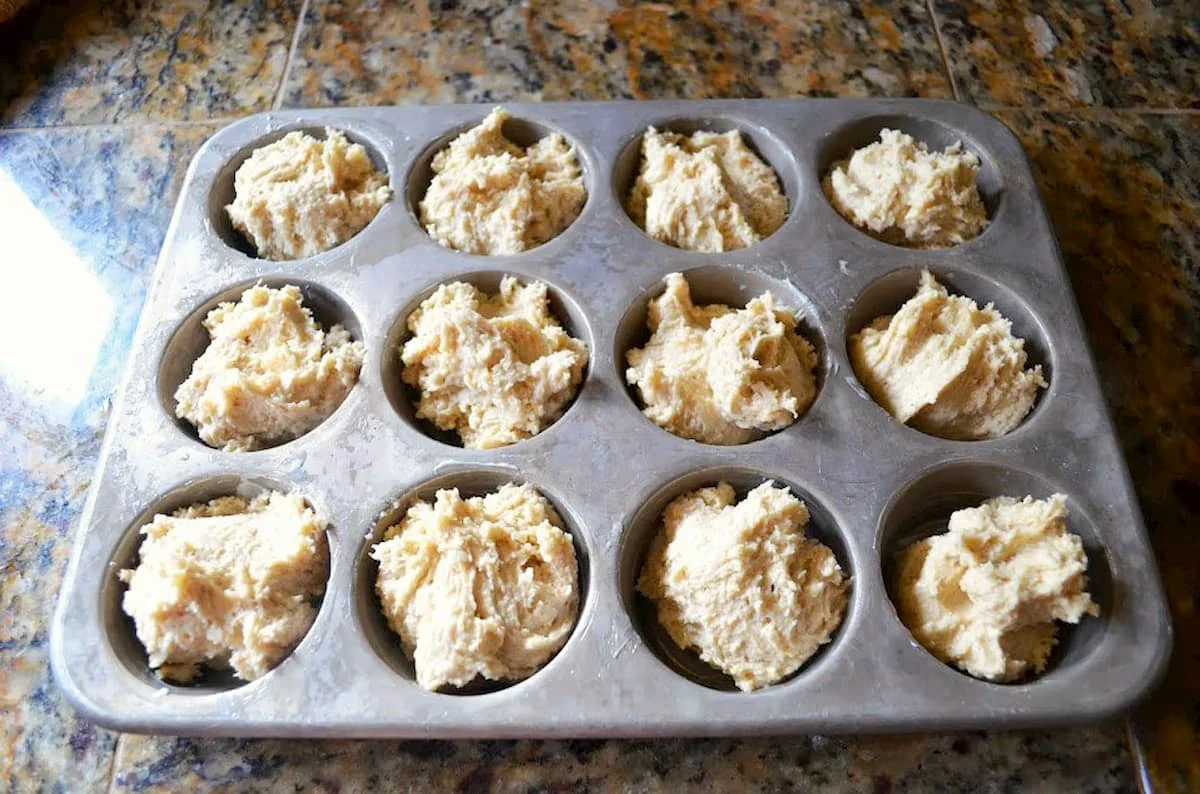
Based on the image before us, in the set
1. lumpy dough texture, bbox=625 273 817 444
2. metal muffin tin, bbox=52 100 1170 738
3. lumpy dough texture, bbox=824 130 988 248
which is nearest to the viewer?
metal muffin tin, bbox=52 100 1170 738

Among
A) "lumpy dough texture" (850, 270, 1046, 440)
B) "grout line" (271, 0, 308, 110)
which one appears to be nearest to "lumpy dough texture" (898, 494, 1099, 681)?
"lumpy dough texture" (850, 270, 1046, 440)

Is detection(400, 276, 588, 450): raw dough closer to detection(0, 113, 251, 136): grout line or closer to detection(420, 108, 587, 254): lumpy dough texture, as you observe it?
detection(420, 108, 587, 254): lumpy dough texture

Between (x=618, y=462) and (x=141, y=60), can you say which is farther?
Answer: (x=141, y=60)

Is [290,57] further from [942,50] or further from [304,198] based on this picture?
[942,50]

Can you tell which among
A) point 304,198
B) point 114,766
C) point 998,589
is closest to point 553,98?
point 304,198

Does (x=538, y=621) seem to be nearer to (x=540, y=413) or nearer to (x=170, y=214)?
(x=540, y=413)

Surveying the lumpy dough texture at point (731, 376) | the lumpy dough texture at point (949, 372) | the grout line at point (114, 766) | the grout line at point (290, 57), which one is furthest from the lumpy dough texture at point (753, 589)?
the grout line at point (290, 57)

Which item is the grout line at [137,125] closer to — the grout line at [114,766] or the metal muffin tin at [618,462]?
the metal muffin tin at [618,462]
